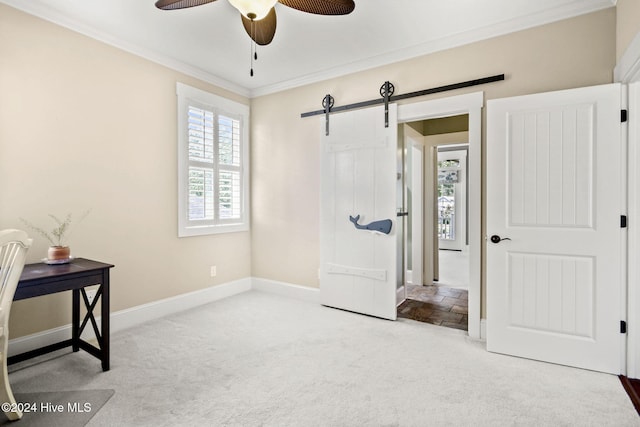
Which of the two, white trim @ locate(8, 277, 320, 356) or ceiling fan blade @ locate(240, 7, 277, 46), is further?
white trim @ locate(8, 277, 320, 356)

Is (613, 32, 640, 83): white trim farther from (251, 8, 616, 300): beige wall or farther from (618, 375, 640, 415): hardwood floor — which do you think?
(618, 375, 640, 415): hardwood floor

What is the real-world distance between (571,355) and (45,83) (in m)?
4.45

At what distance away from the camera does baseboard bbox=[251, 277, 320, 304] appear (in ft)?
13.0

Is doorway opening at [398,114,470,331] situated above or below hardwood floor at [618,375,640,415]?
above

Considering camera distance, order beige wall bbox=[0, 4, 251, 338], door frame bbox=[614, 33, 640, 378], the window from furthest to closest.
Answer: the window, beige wall bbox=[0, 4, 251, 338], door frame bbox=[614, 33, 640, 378]

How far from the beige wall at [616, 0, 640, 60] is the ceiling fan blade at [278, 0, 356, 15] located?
1.73 m

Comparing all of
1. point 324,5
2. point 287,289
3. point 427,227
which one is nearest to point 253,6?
point 324,5

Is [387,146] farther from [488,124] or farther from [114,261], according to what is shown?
[114,261]

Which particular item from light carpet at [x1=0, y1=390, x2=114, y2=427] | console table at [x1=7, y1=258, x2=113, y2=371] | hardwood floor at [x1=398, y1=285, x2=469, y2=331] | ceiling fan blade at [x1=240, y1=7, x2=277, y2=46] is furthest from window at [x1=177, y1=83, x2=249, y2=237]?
hardwood floor at [x1=398, y1=285, x2=469, y2=331]

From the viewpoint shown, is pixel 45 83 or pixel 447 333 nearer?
pixel 45 83

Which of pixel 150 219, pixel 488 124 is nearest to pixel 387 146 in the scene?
pixel 488 124

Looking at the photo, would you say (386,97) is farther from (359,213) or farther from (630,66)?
(630,66)

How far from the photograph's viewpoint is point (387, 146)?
3.38m

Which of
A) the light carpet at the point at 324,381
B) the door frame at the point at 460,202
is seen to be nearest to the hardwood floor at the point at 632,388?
the light carpet at the point at 324,381
